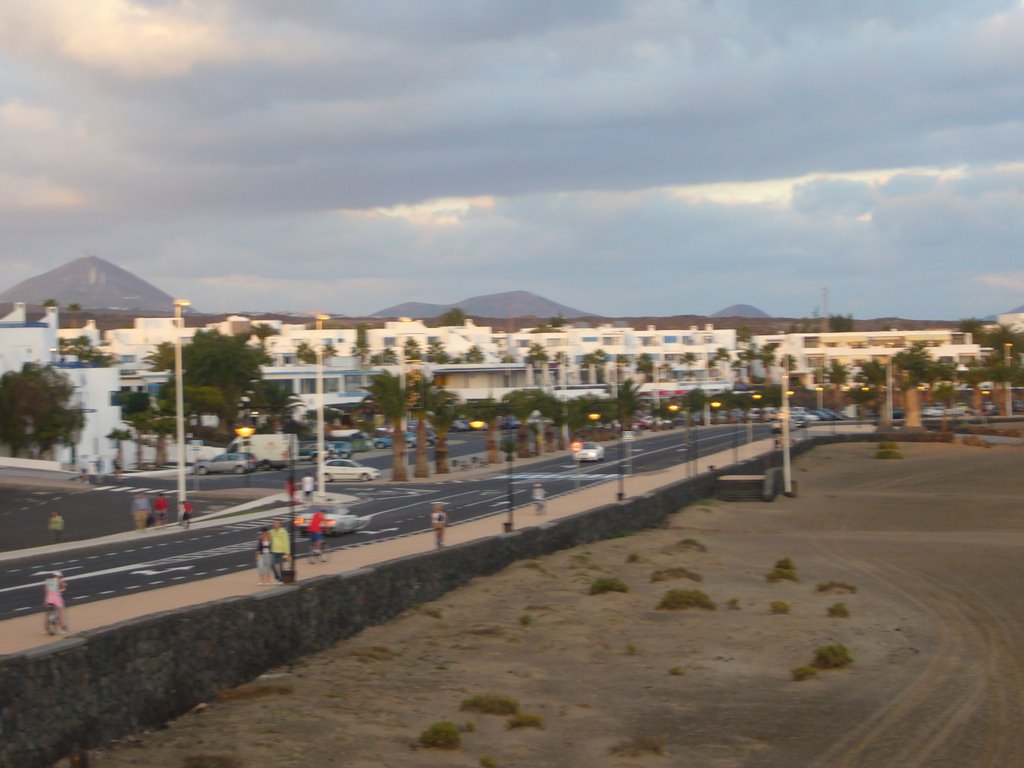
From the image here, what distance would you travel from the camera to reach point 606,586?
28516 millimetres

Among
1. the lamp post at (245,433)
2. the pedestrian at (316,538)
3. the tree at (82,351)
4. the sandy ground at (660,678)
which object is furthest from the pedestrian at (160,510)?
the tree at (82,351)

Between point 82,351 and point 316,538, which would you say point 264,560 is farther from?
point 82,351

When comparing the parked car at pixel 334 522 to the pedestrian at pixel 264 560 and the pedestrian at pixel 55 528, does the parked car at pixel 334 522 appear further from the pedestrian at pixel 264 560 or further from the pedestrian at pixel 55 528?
the pedestrian at pixel 264 560

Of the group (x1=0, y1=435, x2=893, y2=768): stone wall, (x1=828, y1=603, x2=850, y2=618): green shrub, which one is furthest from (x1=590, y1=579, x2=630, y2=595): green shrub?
(x1=828, y1=603, x2=850, y2=618): green shrub

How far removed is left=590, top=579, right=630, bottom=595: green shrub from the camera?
2833cm

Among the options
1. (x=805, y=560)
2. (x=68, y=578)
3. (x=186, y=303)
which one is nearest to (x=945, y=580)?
(x=805, y=560)

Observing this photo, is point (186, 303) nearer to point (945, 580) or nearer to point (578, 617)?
point (578, 617)

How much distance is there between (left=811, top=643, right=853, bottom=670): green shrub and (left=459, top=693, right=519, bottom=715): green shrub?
6.32 metres

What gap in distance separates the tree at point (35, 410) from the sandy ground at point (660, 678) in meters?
46.3

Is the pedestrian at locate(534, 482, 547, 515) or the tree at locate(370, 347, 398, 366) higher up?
the tree at locate(370, 347, 398, 366)

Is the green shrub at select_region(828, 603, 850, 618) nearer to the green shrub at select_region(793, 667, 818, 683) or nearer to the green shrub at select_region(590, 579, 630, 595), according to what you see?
the green shrub at select_region(590, 579, 630, 595)

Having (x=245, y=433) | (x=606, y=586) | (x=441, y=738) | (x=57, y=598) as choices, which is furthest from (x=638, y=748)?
(x=245, y=433)

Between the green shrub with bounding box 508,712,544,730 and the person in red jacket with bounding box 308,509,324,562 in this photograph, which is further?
the person in red jacket with bounding box 308,509,324,562

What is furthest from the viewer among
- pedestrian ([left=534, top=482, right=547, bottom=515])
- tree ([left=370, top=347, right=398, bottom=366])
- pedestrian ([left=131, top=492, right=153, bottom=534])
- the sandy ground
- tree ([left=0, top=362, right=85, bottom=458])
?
tree ([left=370, top=347, right=398, bottom=366])
